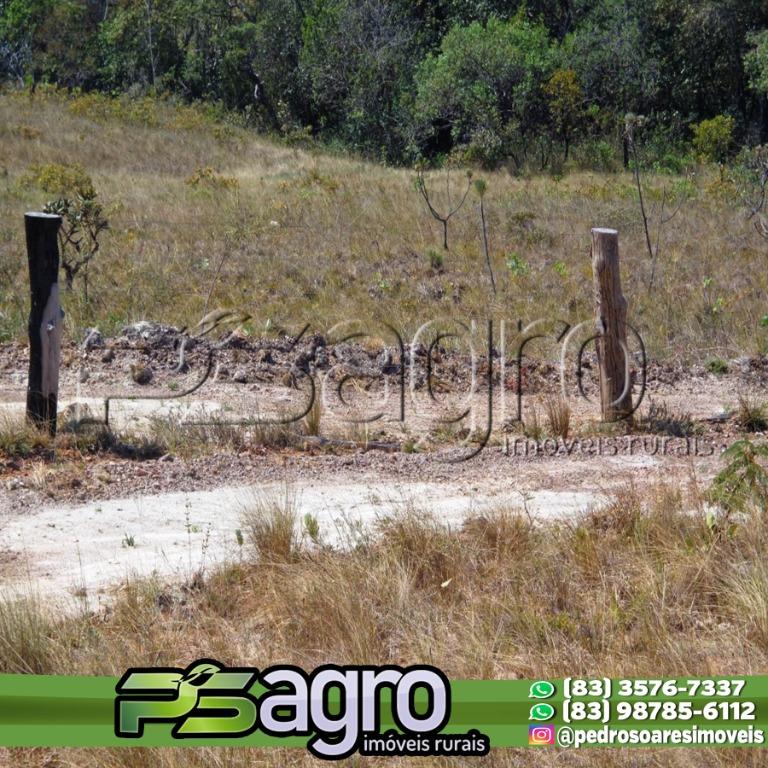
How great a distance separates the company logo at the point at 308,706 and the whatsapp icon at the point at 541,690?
348 millimetres

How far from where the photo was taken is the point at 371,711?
415 centimetres

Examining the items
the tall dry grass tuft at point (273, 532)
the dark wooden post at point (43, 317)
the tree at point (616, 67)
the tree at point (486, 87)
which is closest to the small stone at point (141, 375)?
→ the dark wooden post at point (43, 317)

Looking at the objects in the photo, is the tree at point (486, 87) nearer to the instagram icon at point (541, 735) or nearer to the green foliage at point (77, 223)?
the green foliage at point (77, 223)

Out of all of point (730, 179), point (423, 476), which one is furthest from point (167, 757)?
point (730, 179)

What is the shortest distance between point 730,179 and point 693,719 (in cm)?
1766

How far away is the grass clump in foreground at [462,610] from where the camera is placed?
4516 millimetres

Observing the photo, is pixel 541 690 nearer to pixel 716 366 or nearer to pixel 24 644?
pixel 24 644

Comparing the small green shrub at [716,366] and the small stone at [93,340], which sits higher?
the small stone at [93,340]

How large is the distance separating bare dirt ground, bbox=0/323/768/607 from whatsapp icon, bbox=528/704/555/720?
6.57ft

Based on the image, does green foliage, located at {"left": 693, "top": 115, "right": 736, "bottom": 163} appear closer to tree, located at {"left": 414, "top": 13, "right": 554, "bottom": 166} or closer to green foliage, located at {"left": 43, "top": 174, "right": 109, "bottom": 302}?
tree, located at {"left": 414, "top": 13, "right": 554, "bottom": 166}

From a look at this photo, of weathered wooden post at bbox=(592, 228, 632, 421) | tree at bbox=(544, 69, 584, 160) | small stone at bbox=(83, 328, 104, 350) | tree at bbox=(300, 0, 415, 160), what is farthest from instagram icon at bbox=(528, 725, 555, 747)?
tree at bbox=(300, 0, 415, 160)

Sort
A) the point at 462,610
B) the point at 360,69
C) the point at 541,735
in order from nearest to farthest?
the point at 541,735
the point at 462,610
the point at 360,69

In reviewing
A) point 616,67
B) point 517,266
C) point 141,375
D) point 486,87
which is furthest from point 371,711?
point 616,67

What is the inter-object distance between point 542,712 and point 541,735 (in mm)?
121
